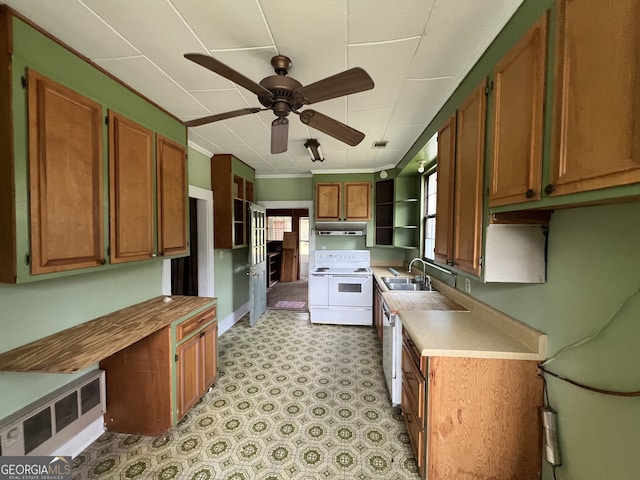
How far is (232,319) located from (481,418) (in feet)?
11.4

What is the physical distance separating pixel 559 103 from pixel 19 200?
2.30 meters

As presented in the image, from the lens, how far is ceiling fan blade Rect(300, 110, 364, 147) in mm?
1628

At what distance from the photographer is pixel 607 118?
28.3 inches

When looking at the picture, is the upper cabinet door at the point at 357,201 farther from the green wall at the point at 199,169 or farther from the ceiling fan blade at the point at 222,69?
the ceiling fan blade at the point at 222,69

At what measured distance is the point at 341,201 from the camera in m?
4.27

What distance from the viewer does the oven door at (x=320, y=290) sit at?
400 cm

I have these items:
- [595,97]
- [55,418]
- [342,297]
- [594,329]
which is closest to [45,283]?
[55,418]

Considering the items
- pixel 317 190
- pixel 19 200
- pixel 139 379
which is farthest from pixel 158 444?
pixel 317 190

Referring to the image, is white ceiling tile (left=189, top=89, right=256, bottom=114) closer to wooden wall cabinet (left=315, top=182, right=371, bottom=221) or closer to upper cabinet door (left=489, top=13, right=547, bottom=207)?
upper cabinet door (left=489, top=13, right=547, bottom=207)

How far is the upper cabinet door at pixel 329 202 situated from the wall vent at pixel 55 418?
10.7 feet

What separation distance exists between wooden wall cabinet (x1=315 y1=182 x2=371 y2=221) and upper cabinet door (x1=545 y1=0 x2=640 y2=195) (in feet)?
10.9

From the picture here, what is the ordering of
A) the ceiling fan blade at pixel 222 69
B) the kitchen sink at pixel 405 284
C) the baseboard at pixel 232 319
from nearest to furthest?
1. the ceiling fan blade at pixel 222 69
2. the kitchen sink at pixel 405 284
3. the baseboard at pixel 232 319

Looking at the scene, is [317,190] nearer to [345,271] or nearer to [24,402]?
[345,271]

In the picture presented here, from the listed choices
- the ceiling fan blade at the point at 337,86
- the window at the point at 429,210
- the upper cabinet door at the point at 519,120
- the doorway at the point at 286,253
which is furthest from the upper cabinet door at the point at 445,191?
the doorway at the point at 286,253
